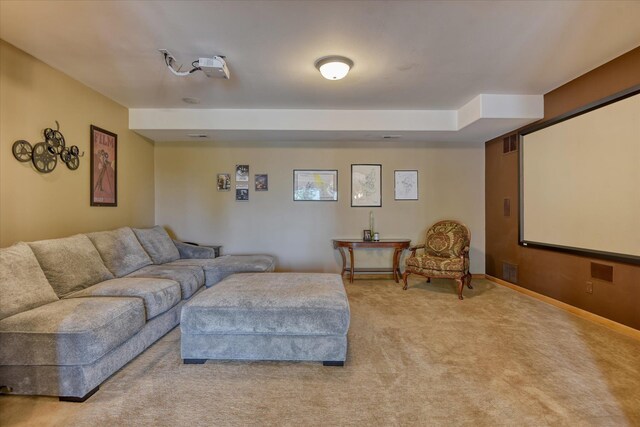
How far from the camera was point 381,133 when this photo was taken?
414 centimetres

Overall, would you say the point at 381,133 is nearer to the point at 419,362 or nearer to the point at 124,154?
the point at 419,362

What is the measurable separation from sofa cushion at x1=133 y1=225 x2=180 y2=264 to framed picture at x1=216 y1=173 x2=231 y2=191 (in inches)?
45.6

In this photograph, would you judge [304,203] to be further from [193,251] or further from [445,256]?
[445,256]

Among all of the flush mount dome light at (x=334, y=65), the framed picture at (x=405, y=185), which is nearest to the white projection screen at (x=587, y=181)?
the framed picture at (x=405, y=185)

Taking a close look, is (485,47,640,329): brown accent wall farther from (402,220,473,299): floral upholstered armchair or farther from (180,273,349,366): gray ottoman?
(180,273,349,366): gray ottoman

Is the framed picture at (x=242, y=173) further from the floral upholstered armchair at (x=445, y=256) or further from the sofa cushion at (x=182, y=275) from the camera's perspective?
the floral upholstered armchair at (x=445, y=256)

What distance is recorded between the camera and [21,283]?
1936 mm

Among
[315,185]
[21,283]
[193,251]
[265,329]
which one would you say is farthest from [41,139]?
[315,185]

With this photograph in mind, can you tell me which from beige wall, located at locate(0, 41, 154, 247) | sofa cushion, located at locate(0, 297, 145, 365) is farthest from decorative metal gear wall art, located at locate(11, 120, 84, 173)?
sofa cushion, located at locate(0, 297, 145, 365)

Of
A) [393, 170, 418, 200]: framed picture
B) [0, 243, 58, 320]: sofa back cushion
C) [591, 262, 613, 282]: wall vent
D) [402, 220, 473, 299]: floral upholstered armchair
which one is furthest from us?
[393, 170, 418, 200]: framed picture

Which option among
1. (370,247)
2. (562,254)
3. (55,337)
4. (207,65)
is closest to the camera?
(55,337)

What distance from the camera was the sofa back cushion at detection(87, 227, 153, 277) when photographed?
2.86 meters

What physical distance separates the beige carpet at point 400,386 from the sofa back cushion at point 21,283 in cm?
54

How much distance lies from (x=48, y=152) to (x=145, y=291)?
1.72 meters
